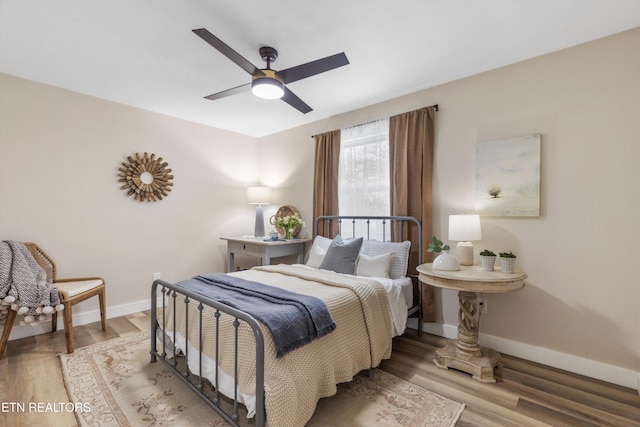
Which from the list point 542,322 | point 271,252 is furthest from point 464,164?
point 271,252

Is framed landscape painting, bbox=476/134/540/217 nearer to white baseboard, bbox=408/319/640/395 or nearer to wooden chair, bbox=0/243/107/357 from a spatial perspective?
white baseboard, bbox=408/319/640/395

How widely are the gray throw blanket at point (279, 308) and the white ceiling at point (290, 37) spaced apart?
6.17 ft

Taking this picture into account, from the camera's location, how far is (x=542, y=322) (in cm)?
245

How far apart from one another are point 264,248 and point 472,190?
2.46 m

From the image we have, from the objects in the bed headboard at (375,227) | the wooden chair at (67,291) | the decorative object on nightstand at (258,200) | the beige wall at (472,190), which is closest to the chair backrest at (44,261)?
the wooden chair at (67,291)

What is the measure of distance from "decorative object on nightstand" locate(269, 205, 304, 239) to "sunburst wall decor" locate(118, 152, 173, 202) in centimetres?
152

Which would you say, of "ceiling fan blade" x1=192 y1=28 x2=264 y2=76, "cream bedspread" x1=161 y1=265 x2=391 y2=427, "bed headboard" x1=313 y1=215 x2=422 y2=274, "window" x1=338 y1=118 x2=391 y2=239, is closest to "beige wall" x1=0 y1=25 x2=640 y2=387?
"window" x1=338 y1=118 x2=391 y2=239

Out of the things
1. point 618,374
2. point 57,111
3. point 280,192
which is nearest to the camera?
point 618,374

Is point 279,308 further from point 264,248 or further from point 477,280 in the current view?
point 264,248

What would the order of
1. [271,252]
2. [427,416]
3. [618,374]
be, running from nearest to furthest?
1. [427,416]
2. [618,374]
3. [271,252]

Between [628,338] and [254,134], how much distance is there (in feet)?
15.9

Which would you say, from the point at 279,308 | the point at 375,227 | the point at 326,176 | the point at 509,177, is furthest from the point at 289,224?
the point at 509,177

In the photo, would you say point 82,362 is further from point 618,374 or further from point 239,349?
point 618,374

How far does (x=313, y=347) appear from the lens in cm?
173
